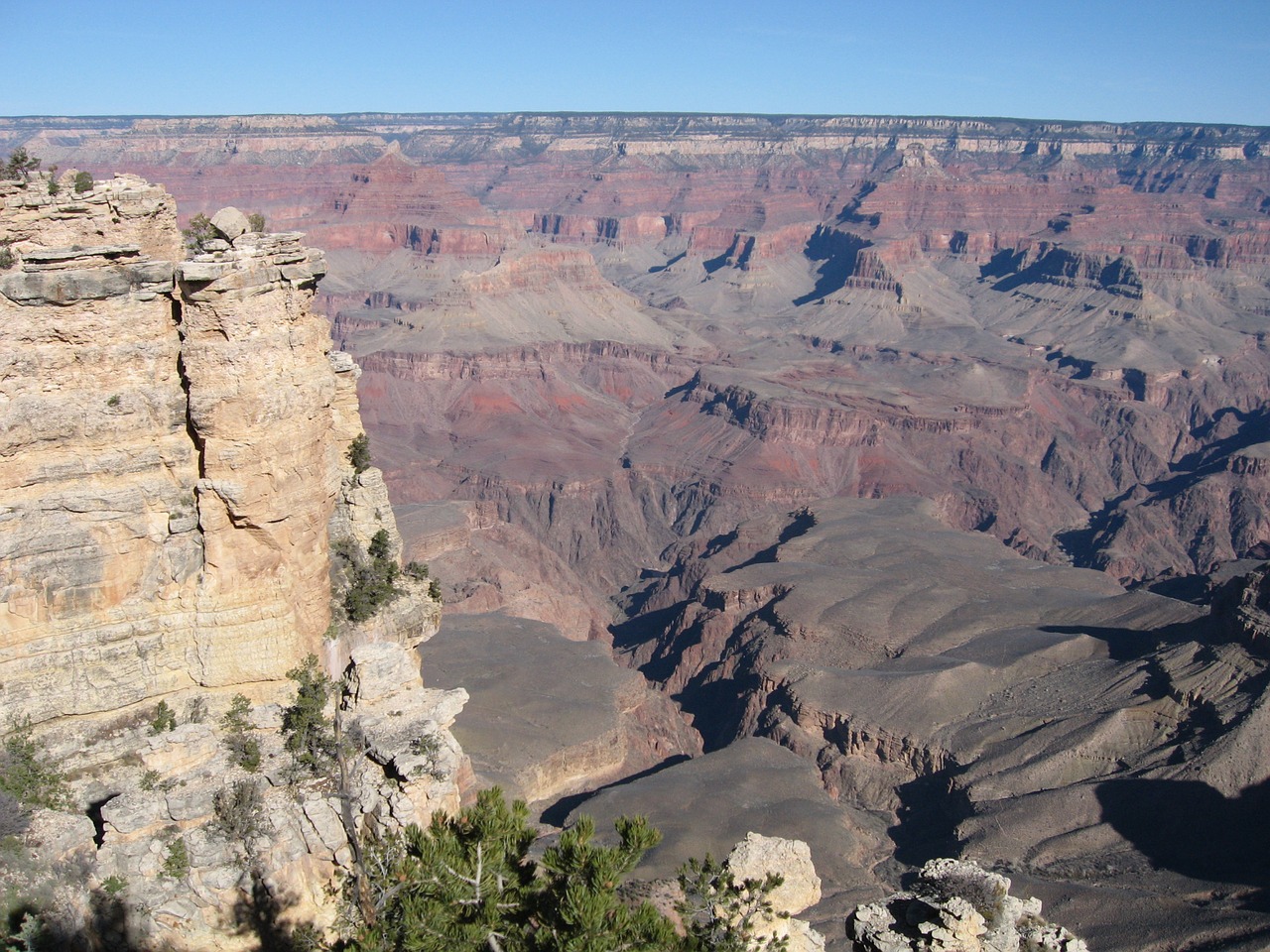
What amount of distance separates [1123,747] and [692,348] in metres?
117

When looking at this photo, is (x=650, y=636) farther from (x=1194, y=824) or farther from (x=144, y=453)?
(x=144, y=453)

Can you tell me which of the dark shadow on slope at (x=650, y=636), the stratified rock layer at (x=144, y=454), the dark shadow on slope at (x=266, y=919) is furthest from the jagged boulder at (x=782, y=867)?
the dark shadow on slope at (x=650, y=636)

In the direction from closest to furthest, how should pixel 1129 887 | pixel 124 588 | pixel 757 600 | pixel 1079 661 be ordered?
pixel 124 588 → pixel 1129 887 → pixel 1079 661 → pixel 757 600

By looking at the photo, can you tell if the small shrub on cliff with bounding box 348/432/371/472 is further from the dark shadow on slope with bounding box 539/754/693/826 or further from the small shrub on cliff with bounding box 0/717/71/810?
the dark shadow on slope with bounding box 539/754/693/826

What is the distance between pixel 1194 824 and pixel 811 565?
33211 millimetres

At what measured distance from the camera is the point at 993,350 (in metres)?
163

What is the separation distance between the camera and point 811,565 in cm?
7275

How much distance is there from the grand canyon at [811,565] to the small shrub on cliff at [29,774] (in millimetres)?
484

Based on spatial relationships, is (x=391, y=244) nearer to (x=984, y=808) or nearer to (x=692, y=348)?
(x=692, y=348)

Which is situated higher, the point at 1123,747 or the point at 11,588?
the point at 11,588

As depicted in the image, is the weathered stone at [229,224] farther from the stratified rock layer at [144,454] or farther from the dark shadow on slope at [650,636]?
the dark shadow on slope at [650,636]

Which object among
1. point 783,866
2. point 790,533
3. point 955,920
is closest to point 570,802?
point 783,866

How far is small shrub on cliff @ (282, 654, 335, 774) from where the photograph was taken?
21.5 meters

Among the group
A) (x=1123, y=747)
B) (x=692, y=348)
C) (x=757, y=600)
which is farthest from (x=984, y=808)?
(x=692, y=348)
